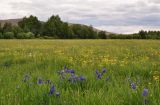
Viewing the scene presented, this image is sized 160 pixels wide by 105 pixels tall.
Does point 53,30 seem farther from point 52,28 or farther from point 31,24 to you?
point 31,24

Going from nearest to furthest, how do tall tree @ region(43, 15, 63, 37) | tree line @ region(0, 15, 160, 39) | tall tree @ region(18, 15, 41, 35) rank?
tree line @ region(0, 15, 160, 39), tall tree @ region(43, 15, 63, 37), tall tree @ region(18, 15, 41, 35)

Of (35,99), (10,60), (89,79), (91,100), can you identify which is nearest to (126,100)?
(91,100)

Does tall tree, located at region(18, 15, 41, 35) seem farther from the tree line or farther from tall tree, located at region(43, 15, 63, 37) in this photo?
tall tree, located at region(43, 15, 63, 37)

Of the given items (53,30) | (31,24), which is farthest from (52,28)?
(31,24)

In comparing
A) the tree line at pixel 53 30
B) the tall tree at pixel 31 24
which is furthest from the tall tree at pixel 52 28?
the tall tree at pixel 31 24

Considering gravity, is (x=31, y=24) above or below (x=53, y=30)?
above

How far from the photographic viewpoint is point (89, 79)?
5.50m

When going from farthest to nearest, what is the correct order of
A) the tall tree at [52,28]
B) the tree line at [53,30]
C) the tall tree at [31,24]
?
the tall tree at [31,24]
the tall tree at [52,28]
the tree line at [53,30]

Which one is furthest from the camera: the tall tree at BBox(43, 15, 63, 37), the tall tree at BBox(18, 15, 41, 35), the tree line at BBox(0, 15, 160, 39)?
the tall tree at BBox(18, 15, 41, 35)

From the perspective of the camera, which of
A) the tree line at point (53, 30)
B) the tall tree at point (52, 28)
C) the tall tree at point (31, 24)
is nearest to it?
the tree line at point (53, 30)

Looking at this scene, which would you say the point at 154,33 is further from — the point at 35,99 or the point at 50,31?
the point at 35,99

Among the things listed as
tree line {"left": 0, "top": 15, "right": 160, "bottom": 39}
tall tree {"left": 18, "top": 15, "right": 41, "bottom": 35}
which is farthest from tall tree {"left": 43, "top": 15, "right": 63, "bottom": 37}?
tall tree {"left": 18, "top": 15, "right": 41, "bottom": 35}

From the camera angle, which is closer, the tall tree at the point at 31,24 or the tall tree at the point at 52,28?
the tall tree at the point at 52,28

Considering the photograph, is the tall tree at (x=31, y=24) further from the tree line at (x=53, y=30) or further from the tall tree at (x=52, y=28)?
the tall tree at (x=52, y=28)
